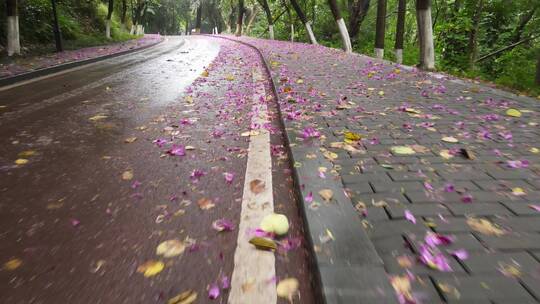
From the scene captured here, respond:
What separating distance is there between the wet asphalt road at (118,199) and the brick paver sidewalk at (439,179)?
50 centimetres

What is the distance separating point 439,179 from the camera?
2838 mm

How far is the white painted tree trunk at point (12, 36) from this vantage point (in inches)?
473

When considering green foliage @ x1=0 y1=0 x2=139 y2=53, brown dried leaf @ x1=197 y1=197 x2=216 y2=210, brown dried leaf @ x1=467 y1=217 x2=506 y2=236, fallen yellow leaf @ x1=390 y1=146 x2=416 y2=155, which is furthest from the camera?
green foliage @ x1=0 y1=0 x2=139 y2=53

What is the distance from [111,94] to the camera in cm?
703

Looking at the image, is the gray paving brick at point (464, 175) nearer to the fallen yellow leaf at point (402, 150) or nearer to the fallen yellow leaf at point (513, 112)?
the fallen yellow leaf at point (402, 150)

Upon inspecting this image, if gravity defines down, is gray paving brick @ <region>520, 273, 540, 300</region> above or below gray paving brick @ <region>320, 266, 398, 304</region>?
above

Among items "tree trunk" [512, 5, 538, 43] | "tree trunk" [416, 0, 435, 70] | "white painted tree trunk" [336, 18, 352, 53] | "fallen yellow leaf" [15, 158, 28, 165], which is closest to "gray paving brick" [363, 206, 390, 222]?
"fallen yellow leaf" [15, 158, 28, 165]

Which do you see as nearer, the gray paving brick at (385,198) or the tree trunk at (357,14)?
the gray paving brick at (385,198)

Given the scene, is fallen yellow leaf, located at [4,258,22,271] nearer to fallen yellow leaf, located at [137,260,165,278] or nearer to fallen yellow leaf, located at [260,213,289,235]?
fallen yellow leaf, located at [137,260,165,278]

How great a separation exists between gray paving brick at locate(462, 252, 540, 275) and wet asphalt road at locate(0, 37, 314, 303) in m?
0.86

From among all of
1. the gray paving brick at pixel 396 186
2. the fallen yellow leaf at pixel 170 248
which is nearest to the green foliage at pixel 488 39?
the gray paving brick at pixel 396 186

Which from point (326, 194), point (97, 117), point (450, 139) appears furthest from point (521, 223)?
point (97, 117)

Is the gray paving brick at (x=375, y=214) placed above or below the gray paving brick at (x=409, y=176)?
below

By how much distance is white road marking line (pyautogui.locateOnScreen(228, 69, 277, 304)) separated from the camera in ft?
6.05
